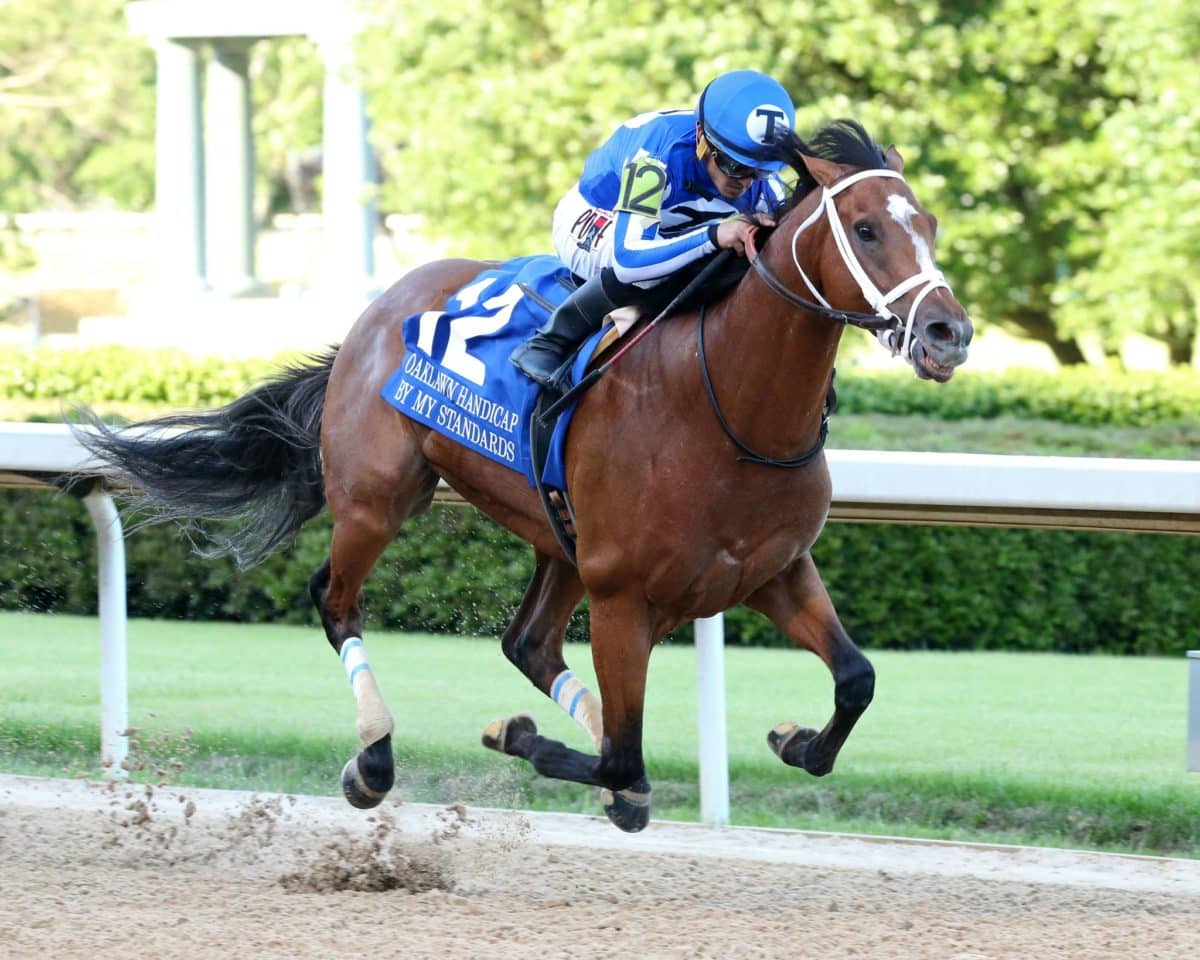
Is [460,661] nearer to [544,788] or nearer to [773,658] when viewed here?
[773,658]

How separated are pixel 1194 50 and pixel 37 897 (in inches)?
360

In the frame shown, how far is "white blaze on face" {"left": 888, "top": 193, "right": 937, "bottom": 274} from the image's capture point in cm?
312

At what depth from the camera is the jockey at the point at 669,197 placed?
3.54 meters

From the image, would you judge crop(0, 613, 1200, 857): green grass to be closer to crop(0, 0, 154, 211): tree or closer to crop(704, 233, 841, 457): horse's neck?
crop(704, 233, 841, 457): horse's neck

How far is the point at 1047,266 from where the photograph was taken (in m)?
12.8

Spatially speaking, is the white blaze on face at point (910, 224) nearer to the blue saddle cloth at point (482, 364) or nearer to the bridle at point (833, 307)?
the bridle at point (833, 307)

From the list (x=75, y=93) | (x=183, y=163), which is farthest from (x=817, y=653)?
(x=75, y=93)

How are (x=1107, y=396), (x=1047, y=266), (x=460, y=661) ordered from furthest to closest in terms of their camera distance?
1. (x=1047, y=266)
2. (x=1107, y=396)
3. (x=460, y=661)

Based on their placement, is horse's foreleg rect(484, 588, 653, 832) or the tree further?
the tree

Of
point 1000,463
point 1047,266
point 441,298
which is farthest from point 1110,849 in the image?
point 1047,266

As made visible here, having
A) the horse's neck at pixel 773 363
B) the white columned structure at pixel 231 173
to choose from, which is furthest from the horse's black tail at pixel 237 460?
the white columned structure at pixel 231 173

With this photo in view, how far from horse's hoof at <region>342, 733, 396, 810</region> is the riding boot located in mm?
978

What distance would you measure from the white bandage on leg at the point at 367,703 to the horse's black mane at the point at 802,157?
4.15 feet

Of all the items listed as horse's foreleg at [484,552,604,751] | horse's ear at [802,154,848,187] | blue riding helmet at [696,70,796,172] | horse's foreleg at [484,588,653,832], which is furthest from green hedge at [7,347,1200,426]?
horse's ear at [802,154,848,187]
